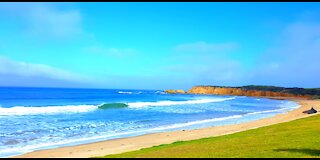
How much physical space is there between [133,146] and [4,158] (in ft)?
23.2

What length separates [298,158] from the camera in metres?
11.2

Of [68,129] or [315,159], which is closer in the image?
[315,159]

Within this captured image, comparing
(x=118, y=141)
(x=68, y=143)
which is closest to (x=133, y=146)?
(x=118, y=141)

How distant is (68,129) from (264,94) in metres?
175

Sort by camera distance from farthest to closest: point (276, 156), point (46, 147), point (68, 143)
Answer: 1. point (68, 143)
2. point (46, 147)
3. point (276, 156)

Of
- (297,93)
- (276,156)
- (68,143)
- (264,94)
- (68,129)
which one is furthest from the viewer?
(264,94)

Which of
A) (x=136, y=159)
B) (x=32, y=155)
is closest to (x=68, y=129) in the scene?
(x=32, y=155)

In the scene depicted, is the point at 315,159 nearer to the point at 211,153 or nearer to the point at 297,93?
the point at 211,153

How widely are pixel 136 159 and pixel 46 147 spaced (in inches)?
338

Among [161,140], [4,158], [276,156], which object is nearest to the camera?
[276,156]

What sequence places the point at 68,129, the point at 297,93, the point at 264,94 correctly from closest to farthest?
the point at 68,129, the point at 297,93, the point at 264,94

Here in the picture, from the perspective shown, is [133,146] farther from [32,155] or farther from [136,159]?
[136,159]

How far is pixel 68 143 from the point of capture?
20.9m

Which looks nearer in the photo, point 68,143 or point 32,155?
point 32,155
